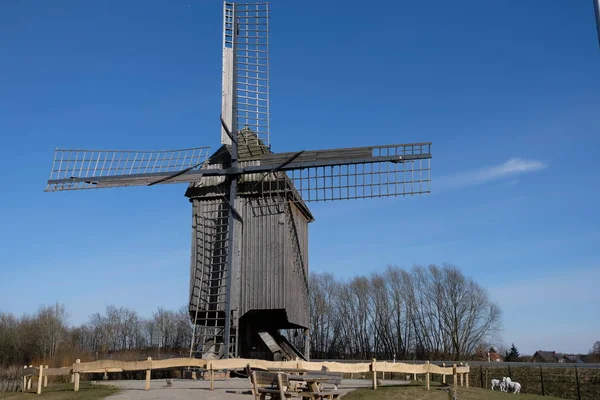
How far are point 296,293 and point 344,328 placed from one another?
136ft

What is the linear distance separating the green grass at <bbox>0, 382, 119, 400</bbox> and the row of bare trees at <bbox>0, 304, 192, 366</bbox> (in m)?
10.7

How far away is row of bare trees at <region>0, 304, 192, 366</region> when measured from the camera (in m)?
49.4

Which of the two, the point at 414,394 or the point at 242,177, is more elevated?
the point at 242,177

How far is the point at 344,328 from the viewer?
6475cm

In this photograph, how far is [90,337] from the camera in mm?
76812

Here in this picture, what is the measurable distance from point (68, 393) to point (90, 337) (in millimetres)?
64456

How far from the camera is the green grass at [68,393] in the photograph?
51.4ft

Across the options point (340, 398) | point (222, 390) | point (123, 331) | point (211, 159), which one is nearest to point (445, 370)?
point (340, 398)

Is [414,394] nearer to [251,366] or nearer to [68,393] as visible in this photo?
[251,366]

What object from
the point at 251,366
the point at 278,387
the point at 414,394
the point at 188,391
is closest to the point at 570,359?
the point at 414,394

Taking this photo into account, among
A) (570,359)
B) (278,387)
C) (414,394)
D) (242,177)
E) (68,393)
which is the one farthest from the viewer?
(570,359)

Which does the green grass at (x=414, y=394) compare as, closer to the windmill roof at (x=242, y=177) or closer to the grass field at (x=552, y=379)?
the windmill roof at (x=242, y=177)

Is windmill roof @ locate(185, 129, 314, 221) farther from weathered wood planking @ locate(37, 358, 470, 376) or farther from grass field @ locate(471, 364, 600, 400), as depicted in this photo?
grass field @ locate(471, 364, 600, 400)

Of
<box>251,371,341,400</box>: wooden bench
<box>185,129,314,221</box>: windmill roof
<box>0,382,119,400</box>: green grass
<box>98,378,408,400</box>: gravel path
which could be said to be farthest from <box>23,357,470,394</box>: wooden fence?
<box>185,129,314,221</box>: windmill roof
